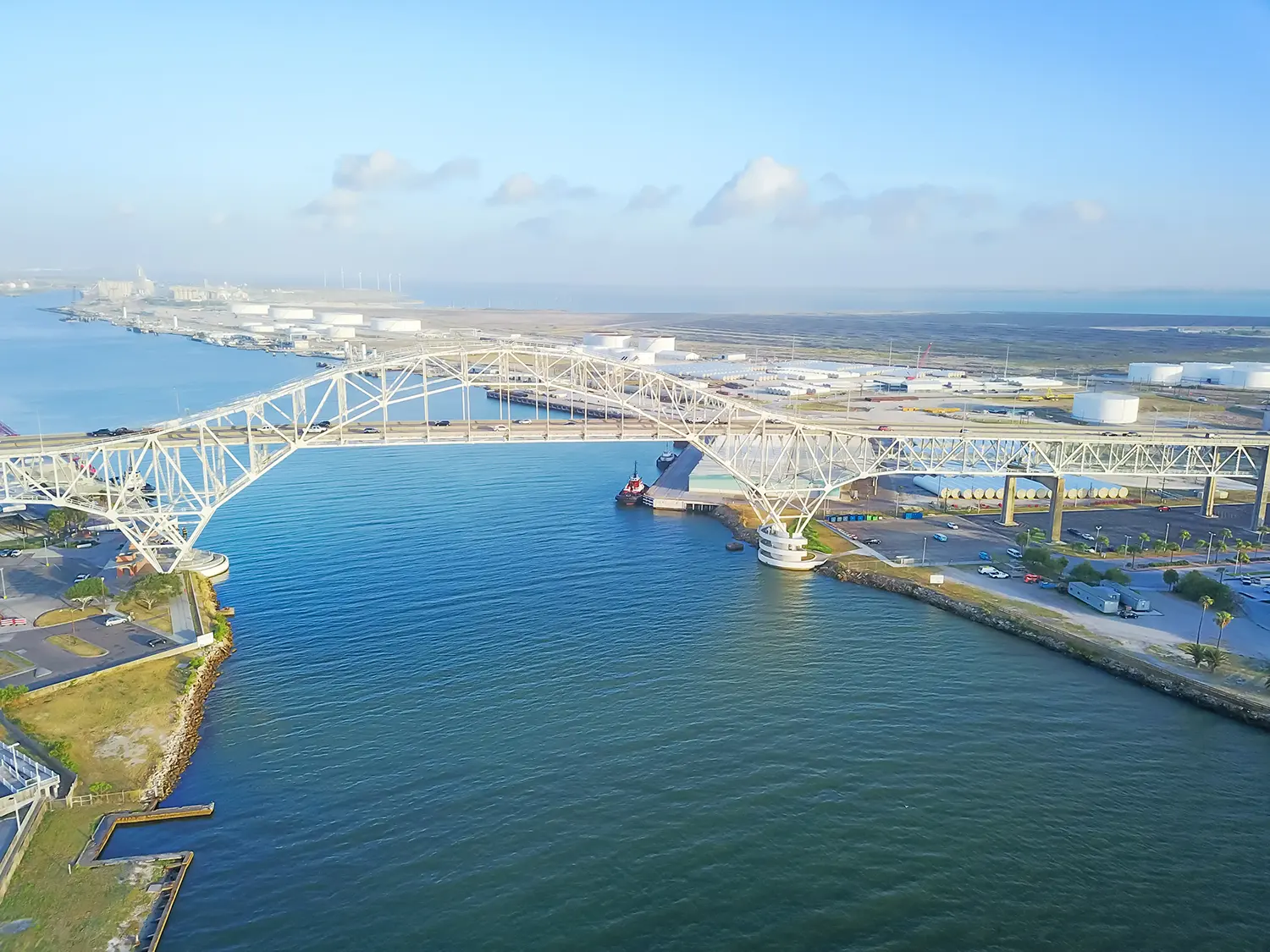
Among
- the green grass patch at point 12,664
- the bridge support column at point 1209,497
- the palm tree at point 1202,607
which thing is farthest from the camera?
the bridge support column at point 1209,497

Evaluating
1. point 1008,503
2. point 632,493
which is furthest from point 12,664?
point 1008,503

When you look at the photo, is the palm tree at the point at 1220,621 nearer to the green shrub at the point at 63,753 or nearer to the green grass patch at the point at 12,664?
the green shrub at the point at 63,753

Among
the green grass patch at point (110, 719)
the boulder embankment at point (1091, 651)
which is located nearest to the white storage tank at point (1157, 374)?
the boulder embankment at point (1091, 651)

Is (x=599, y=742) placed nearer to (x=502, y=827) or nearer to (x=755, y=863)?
(x=502, y=827)

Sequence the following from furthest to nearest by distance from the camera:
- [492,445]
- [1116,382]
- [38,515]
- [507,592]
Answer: [1116,382] < [492,445] < [38,515] < [507,592]

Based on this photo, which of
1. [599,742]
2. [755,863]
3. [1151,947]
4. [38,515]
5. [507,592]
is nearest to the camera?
[1151,947]

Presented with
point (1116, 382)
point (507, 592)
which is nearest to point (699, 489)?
point (507, 592)

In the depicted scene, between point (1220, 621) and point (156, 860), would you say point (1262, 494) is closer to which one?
point (1220, 621)
